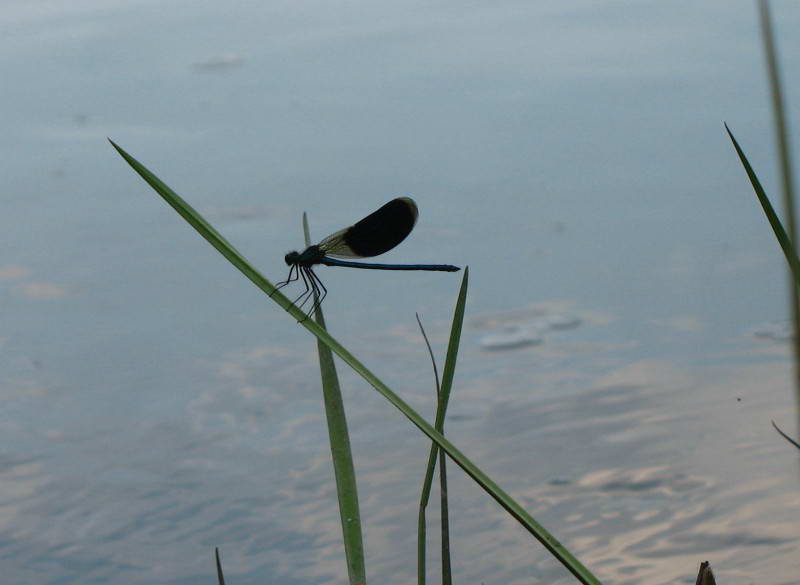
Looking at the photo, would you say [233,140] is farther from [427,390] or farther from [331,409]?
[331,409]

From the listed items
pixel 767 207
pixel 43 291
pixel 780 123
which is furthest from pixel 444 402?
pixel 43 291

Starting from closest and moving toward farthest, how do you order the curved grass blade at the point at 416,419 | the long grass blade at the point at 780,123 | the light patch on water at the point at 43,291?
1. the long grass blade at the point at 780,123
2. the curved grass blade at the point at 416,419
3. the light patch on water at the point at 43,291

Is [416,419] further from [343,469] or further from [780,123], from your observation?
[780,123]

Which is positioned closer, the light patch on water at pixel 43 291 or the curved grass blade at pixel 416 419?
the curved grass blade at pixel 416 419

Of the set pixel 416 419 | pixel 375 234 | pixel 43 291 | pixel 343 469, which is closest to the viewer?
pixel 416 419

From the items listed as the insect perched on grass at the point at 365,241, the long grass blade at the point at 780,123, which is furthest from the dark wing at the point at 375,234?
the long grass blade at the point at 780,123

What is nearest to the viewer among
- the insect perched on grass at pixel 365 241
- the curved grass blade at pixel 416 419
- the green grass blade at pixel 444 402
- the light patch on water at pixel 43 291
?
the curved grass blade at pixel 416 419

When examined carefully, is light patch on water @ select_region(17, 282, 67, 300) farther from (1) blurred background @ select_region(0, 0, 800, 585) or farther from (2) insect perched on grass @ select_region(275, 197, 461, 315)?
(2) insect perched on grass @ select_region(275, 197, 461, 315)

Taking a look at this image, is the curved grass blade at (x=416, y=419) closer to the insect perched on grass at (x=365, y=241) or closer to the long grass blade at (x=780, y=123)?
the long grass blade at (x=780, y=123)

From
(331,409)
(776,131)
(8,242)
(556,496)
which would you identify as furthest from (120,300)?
(776,131)
